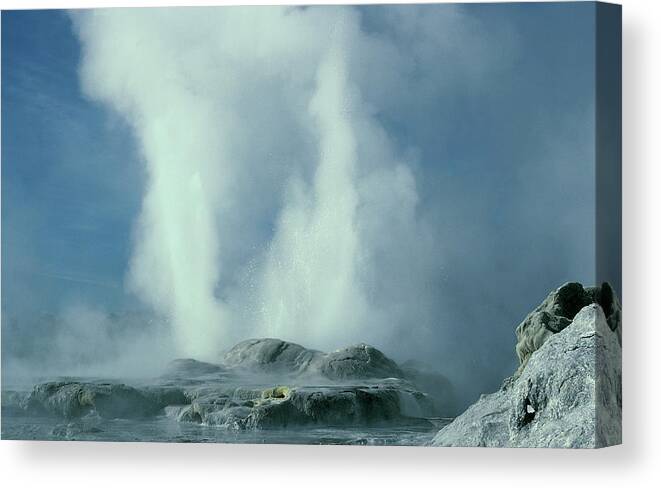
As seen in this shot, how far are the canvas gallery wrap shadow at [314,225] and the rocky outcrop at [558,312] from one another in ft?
0.07

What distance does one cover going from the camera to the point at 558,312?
14.6 metres

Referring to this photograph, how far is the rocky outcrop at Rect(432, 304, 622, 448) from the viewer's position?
14.3 metres

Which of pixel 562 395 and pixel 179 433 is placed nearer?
pixel 562 395

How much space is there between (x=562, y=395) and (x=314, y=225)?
2.91 m

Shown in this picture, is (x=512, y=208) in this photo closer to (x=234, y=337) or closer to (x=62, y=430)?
(x=234, y=337)

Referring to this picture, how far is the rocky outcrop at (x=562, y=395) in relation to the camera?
1427 centimetres

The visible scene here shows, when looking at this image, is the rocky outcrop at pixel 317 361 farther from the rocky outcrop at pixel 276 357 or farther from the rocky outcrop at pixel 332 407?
the rocky outcrop at pixel 332 407

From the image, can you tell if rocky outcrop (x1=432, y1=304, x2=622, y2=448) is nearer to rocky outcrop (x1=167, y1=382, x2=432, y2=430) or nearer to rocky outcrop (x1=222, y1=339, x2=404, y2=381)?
rocky outcrop (x1=167, y1=382, x2=432, y2=430)

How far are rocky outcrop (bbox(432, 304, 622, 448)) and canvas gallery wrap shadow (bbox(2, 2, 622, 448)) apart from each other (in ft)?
0.07

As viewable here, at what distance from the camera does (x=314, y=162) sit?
15266 mm

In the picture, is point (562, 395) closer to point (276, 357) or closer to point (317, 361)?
point (317, 361)

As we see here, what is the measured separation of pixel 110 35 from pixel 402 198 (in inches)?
133

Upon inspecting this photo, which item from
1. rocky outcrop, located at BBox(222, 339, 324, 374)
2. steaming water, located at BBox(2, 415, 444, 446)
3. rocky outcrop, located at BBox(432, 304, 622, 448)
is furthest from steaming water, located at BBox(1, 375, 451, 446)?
rocky outcrop, located at BBox(432, 304, 622, 448)

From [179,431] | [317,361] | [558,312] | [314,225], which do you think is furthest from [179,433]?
[558,312]
